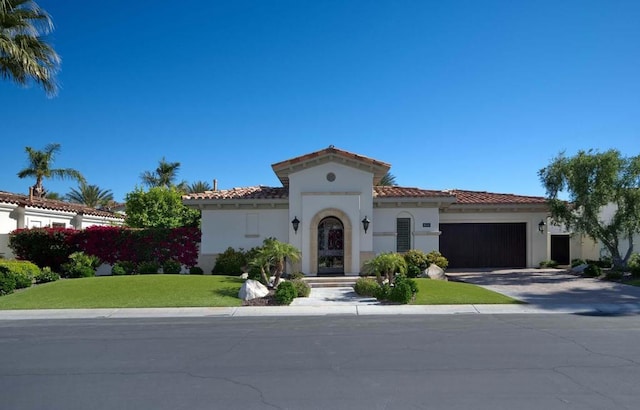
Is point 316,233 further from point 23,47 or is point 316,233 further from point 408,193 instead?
point 23,47

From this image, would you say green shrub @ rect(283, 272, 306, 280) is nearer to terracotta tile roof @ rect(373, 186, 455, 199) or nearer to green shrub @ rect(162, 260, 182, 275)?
terracotta tile roof @ rect(373, 186, 455, 199)

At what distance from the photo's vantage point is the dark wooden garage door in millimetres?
23812

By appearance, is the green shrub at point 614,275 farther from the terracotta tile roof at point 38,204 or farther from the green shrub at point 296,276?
the terracotta tile roof at point 38,204

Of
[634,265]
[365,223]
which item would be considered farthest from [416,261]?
[634,265]

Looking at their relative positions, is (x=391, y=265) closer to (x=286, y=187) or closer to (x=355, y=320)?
(x=355, y=320)

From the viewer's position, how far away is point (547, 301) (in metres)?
14.1

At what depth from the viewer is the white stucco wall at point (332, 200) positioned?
19391 millimetres

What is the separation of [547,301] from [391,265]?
5.15 metres

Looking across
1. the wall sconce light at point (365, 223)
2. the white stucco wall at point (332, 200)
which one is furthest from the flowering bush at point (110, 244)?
the wall sconce light at point (365, 223)

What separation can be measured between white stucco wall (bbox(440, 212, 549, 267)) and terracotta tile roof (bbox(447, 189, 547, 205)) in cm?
68

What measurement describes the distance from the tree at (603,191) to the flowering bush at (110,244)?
17.9 meters

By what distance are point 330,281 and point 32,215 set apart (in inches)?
723

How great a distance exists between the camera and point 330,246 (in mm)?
20016

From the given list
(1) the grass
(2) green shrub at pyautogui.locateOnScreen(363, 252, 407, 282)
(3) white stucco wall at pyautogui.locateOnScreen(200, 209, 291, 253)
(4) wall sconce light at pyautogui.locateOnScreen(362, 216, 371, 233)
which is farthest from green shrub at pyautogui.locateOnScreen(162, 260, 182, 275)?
(2) green shrub at pyautogui.locateOnScreen(363, 252, 407, 282)
